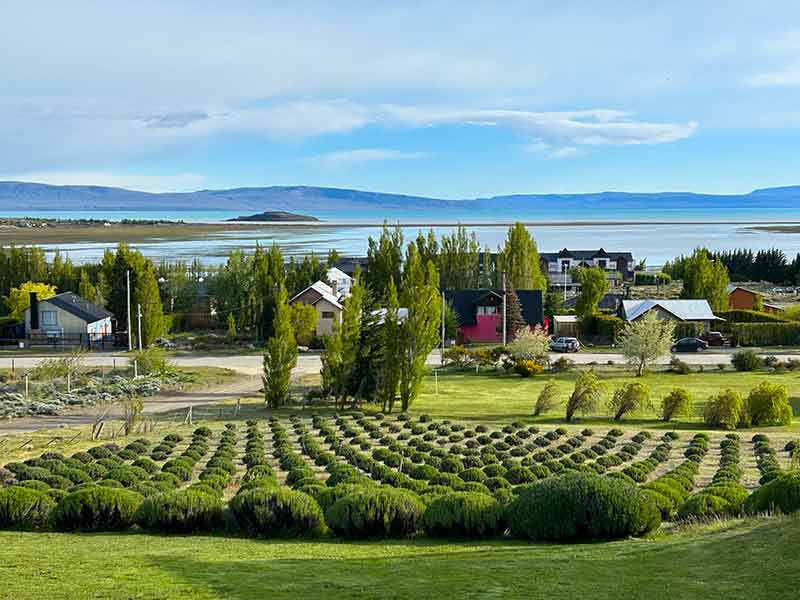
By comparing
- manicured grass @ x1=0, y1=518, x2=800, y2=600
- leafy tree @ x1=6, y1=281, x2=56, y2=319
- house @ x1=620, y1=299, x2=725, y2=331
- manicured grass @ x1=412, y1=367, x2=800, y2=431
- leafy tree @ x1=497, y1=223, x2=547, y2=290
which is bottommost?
manicured grass @ x1=412, y1=367, x2=800, y2=431

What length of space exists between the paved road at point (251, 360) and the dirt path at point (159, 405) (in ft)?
13.9

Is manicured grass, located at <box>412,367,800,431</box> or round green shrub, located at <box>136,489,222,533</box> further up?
round green shrub, located at <box>136,489,222,533</box>

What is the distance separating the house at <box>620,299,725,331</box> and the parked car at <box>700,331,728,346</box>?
2.77 ft

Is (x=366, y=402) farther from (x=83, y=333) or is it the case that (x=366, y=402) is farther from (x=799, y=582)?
(x=799, y=582)

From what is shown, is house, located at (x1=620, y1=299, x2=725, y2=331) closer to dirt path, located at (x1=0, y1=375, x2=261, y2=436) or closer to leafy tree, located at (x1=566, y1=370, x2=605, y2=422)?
leafy tree, located at (x1=566, y1=370, x2=605, y2=422)

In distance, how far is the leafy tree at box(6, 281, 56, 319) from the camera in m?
70.9

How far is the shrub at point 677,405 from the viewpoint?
3881 cm

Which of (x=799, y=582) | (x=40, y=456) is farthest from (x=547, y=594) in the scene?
(x=40, y=456)

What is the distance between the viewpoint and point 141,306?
63594 millimetres

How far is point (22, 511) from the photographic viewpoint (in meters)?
18.0

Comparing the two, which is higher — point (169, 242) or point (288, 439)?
point (169, 242)

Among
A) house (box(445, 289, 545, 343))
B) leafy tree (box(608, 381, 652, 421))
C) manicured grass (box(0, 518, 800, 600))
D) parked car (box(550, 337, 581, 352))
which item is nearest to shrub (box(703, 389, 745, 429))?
leafy tree (box(608, 381, 652, 421))

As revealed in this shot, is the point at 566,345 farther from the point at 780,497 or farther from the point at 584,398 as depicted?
the point at 780,497

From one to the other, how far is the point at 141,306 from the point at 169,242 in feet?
377
